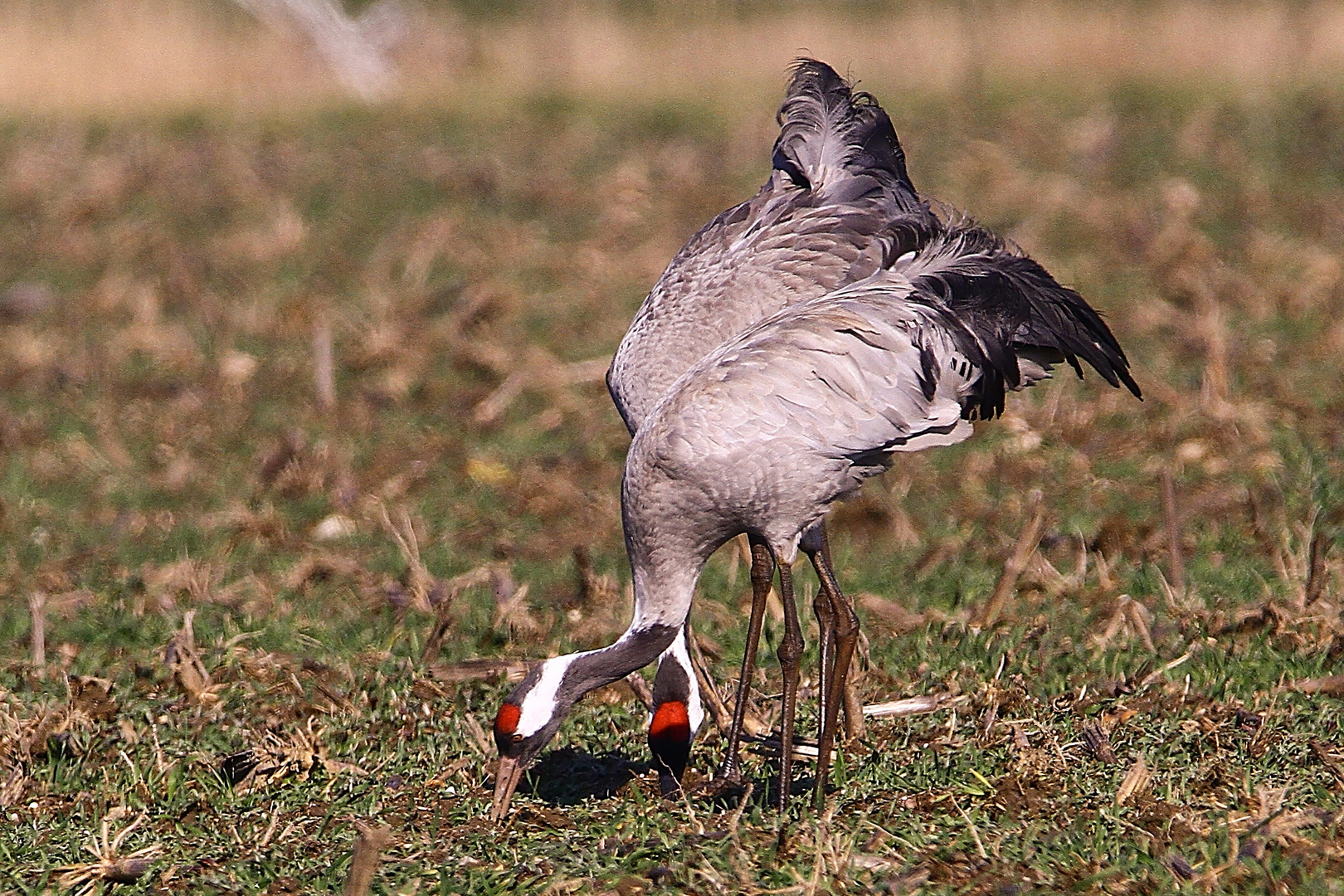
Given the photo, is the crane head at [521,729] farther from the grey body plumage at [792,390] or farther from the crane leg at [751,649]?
the crane leg at [751,649]

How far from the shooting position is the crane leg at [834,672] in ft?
14.6

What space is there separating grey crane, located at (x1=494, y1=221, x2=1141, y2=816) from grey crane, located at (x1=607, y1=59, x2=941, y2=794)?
0.15 meters

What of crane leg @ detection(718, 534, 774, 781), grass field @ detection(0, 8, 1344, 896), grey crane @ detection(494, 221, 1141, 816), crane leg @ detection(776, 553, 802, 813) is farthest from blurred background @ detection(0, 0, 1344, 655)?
grey crane @ detection(494, 221, 1141, 816)

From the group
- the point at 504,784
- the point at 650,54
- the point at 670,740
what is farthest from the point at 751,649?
the point at 650,54

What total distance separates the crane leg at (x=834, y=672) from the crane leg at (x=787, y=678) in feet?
0.27

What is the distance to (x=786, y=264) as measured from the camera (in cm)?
527

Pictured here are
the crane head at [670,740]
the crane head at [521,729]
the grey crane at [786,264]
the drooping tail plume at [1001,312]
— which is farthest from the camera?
the drooping tail plume at [1001,312]

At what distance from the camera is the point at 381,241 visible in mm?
10547

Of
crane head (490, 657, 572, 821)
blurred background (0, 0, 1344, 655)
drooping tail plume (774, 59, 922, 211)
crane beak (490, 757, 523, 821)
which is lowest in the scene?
blurred background (0, 0, 1344, 655)

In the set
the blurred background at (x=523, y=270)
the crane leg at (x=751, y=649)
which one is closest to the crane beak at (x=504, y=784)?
the crane leg at (x=751, y=649)

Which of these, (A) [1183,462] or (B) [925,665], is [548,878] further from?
(A) [1183,462]

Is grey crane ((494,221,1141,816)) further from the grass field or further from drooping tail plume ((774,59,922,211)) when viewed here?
drooping tail plume ((774,59,922,211))

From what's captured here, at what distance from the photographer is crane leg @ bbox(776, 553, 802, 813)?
4469 mm

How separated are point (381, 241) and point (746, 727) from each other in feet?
20.6
